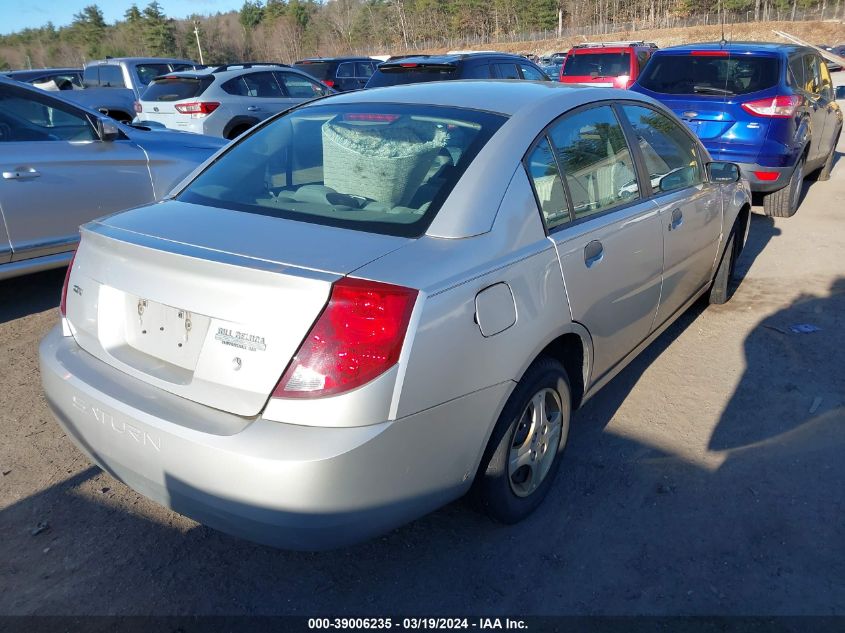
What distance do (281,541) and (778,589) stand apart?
180 cm

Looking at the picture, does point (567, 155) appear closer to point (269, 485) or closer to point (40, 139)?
point (269, 485)

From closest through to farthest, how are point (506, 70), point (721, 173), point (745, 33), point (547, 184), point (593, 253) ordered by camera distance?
Result: point (547, 184)
point (593, 253)
point (721, 173)
point (506, 70)
point (745, 33)

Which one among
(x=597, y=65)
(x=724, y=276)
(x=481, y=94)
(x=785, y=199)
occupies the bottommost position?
(x=785, y=199)

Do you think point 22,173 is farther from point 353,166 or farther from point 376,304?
point 376,304

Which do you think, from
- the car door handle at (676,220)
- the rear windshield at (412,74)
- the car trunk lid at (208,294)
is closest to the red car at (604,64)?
the rear windshield at (412,74)

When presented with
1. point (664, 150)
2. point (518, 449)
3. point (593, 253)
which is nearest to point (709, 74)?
point (664, 150)

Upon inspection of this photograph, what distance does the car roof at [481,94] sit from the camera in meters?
3.03

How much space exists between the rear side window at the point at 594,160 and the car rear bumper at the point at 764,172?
4500 mm

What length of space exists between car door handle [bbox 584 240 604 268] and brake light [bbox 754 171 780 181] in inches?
206

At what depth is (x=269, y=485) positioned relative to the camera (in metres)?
2.04

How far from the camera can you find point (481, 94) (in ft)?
10.3

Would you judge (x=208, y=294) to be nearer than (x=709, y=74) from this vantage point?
Yes

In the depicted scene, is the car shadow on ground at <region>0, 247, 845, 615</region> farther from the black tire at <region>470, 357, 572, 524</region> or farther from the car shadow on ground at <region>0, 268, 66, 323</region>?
the car shadow on ground at <region>0, 268, 66, 323</region>

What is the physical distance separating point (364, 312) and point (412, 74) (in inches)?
326
